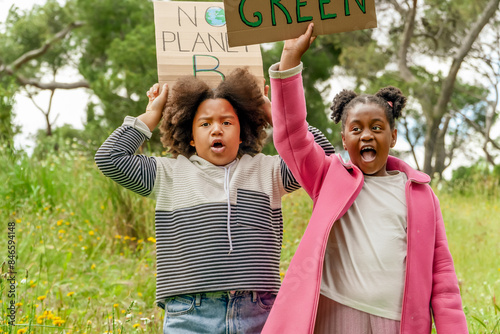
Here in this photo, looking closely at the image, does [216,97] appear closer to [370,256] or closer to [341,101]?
[341,101]

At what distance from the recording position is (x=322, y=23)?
205 cm

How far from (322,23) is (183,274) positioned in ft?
3.51

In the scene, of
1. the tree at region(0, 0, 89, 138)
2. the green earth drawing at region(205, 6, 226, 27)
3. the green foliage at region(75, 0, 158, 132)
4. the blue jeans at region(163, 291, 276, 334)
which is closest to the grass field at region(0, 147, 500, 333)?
the blue jeans at region(163, 291, 276, 334)

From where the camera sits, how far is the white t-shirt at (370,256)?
200 centimetres

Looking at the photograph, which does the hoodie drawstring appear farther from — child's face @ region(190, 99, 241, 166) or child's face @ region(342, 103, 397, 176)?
child's face @ region(342, 103, 397, 176)

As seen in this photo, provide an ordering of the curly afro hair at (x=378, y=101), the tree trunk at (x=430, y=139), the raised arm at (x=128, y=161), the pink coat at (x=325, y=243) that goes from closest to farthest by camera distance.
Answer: the pink coat at (x=325, y=243)
the curly afro hair at (x=378, y=101)
the raised arm at (x=128, y=161)
the tree trunk at (x=430, y=139)

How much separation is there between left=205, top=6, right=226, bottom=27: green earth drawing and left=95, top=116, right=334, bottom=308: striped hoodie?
63 centimetres

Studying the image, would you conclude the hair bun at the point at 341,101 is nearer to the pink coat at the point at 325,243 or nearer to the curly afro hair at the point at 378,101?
the curly afro hair at the point at 378,101

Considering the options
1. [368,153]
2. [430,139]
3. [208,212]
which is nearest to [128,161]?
[208,212]

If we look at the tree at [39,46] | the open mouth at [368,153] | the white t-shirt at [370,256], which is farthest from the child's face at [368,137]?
the tree at [39,46]

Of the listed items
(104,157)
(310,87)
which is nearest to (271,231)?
(104,157)

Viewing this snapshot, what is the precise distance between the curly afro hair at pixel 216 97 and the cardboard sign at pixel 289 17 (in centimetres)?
41

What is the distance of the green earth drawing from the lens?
2.73 m

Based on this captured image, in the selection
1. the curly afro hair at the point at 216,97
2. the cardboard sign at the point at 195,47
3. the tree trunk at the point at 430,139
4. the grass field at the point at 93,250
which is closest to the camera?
the curly afro hair at the point at 216,97
